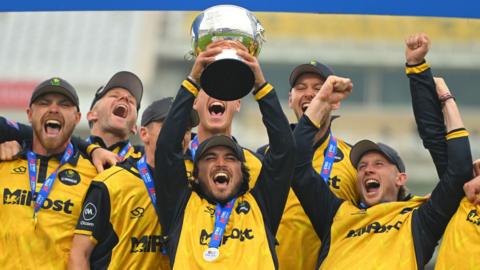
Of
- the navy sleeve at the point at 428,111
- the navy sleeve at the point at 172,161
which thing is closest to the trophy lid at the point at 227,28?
the navy sleeve at the point at 172,161

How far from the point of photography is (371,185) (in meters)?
6.31

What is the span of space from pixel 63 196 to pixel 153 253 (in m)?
0.56

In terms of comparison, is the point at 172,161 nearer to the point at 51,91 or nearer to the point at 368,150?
the point at 51,91

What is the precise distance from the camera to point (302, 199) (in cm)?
616

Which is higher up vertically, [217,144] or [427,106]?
[427,106]

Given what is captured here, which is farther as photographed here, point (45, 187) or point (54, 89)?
point (54, 89)

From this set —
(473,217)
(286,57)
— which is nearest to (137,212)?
(473,217)

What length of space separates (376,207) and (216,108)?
3.25ft

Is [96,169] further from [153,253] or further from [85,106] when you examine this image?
[85,106]

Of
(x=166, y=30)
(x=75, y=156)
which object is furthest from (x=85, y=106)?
(x=75, y=156)

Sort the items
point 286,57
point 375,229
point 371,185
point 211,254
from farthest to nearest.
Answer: point 286,57
point 371,185
point 375,229
point 211,254

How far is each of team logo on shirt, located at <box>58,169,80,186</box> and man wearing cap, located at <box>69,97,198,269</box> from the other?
0.19 meters

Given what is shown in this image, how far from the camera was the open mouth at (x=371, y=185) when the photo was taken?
6289mm

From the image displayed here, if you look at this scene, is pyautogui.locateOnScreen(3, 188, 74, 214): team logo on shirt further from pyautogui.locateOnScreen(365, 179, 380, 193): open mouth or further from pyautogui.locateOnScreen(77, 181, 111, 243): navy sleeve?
pyautogui.locateOnScreen(365, 179, 380, 193): open mouth
